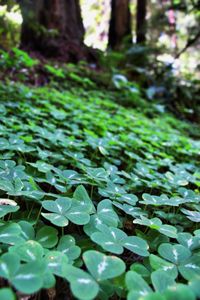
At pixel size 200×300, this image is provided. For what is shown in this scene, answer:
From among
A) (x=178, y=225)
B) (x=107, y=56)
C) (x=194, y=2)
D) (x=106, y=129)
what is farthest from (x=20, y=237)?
(x=194, y=2)

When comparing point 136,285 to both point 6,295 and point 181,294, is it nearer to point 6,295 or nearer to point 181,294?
point 181,294

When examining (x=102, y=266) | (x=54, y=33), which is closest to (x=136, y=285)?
(x=102, y=266)

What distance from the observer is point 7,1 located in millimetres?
2176

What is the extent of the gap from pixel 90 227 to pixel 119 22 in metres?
8.39

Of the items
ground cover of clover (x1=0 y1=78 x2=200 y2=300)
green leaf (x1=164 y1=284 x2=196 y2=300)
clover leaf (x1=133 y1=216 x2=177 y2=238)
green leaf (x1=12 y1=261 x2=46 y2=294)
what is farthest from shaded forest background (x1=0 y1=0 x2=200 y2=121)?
green leaf (x1=164 y1=284 x2=196 y2=300)

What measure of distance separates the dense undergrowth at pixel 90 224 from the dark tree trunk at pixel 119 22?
21.8 ft

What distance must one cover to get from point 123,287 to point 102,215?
0.29m

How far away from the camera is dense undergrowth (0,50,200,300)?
2.10ft

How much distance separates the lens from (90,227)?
0.94 metres

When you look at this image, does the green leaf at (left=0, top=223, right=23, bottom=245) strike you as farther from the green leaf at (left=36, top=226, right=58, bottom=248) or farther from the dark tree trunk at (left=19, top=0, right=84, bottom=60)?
the dark tree trunk at (left=19, top=0, right=84, bottom=60)

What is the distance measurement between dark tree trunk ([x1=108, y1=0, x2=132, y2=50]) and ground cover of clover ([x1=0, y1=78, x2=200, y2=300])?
682 centimetres

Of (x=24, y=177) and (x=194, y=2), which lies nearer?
(x=24, y=177)

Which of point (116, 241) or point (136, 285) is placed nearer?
point (136, 285)

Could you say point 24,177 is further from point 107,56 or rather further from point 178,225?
point 107,56
